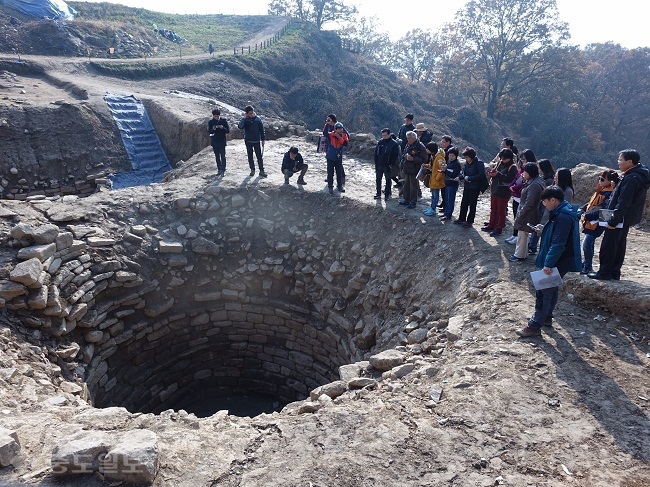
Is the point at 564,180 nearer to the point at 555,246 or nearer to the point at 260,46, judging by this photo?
the point at 555,246

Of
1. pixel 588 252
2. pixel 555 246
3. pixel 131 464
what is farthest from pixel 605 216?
pixel 131 464

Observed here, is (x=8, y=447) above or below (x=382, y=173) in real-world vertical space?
below

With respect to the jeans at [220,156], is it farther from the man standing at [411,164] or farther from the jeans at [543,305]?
the jeans at [543,305]

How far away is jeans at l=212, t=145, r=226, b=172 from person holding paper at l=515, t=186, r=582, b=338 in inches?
285

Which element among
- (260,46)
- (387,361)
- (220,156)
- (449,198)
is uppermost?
(260,46)

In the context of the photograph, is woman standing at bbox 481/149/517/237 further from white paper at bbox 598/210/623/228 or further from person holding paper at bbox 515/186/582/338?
person holding paper at bbox 515/186/582/338

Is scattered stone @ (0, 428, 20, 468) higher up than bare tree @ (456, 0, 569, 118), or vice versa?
bare tree @ (456, 0, 569, 118)

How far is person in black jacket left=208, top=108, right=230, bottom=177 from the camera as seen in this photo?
962 centimetres

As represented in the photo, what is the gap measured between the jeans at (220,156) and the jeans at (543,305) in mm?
7456

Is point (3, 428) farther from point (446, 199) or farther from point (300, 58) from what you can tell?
point (300, 58)

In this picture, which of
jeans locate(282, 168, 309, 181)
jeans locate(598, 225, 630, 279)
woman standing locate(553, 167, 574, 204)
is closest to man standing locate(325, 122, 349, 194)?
jeans locate(282, 168, 309, 181)

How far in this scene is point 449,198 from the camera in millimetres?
7785

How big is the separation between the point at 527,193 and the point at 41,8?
1305 inches

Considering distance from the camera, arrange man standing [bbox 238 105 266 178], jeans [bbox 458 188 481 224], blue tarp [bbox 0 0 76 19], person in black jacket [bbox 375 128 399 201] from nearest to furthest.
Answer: jeans [bbox 458 188 481 224] → person in black jacket [bbox 375 128 399 201] → man standing [bbox 238 105 266 178] → blue tarp [bbox 0 0 76 19]
